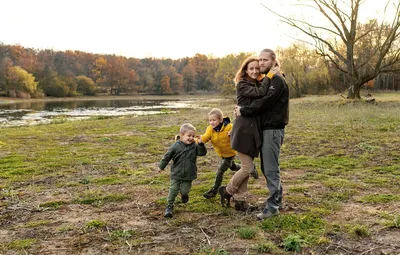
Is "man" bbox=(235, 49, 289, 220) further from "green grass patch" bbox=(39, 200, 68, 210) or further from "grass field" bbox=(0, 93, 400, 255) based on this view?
"green grass patch" bbox=(39, 200, 68, 210)

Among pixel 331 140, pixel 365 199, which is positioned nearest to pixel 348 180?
pixel 365 199

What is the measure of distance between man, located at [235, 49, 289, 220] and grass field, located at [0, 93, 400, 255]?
0.34 m

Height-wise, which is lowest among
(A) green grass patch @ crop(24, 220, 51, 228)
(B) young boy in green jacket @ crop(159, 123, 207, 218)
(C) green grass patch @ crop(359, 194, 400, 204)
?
(A) green grass patch @ crop(24, 220, 51, 228)

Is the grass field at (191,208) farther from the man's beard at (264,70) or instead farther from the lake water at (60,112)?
the lake water at (60,112)

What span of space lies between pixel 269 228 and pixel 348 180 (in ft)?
8.74

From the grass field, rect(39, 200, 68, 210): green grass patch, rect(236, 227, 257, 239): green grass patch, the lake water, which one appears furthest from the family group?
the lake water

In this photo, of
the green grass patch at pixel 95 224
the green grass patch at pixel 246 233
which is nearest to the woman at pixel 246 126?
the green grass patch at pixel 246 233

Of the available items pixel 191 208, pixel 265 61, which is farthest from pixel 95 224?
pixel 265 61

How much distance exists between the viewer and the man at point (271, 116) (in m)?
4.03

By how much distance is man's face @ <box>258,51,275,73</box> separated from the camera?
13.6ft

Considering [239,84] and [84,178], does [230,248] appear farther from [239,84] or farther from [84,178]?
[84,178]

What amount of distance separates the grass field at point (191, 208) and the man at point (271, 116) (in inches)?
13.4

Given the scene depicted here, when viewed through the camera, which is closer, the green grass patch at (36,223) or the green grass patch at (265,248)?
the green grass patch at (265,248)

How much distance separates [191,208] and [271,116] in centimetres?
162
